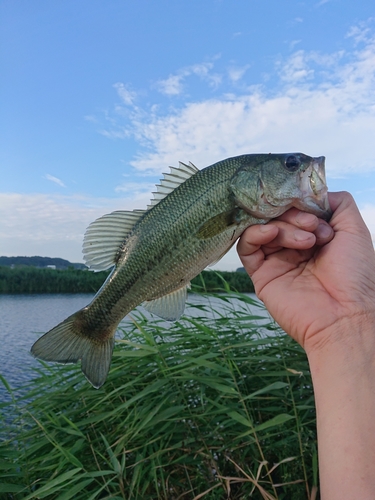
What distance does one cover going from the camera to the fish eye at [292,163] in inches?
95.9

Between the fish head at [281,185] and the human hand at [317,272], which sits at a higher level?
the fish head at [281,185]

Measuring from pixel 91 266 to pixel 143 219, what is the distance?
0.43 metres

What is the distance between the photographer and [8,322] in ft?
51.8

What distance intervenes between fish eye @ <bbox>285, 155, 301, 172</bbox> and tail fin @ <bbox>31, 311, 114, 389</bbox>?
4.89 feet

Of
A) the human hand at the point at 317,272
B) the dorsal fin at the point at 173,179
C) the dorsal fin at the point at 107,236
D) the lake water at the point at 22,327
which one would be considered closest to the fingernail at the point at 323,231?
the human hand at the point at 317,272

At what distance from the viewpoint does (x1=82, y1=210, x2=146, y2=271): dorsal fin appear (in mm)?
2525

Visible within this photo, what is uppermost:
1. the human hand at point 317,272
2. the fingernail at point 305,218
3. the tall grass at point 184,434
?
the fingernail at point 305,218

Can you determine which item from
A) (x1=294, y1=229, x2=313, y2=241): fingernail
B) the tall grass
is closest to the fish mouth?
(x1=294, y1=229, x2=313, y2=241): fingernail

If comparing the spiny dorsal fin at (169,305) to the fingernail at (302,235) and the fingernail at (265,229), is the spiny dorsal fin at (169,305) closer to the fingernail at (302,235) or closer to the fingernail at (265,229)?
the fingernail at (265,229)

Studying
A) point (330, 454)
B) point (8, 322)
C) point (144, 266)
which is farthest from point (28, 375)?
point (8, 322)

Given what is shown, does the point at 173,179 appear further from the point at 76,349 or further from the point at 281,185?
the point at 76,349

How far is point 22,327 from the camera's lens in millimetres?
14547

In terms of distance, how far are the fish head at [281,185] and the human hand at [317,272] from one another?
75 mm

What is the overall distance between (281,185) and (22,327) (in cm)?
1407
